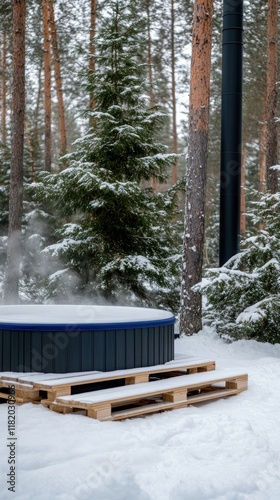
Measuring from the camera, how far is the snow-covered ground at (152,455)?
386 cm

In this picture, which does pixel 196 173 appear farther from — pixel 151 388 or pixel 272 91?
pixel 272 91

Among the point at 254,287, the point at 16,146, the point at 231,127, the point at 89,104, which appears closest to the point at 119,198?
the point at 231,127

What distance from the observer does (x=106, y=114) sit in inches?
459

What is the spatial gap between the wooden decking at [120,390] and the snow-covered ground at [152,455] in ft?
0.37

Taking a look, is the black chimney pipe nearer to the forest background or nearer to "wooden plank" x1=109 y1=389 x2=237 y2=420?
the forest background

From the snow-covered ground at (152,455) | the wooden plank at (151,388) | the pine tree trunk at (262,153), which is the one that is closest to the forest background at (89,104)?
the pine tree trunk at (262,153)

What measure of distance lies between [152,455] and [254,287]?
18.0 ft

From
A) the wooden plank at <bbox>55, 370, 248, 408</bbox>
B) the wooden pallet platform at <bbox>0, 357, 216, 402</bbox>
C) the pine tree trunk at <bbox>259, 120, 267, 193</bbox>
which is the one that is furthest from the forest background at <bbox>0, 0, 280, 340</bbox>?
the wooden pallet platform at <bbox>0, 357, 216, 402</bbox>

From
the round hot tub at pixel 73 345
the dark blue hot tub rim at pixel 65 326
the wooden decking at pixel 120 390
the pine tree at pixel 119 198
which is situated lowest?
the wooden decking at pixel 120 390

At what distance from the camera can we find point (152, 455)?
4.47m

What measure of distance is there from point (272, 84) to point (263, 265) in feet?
27.1

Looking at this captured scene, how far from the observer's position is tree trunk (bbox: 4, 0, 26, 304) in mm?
13039

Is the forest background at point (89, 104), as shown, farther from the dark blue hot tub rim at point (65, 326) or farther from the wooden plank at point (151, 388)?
the dark blue hot tub rim at point (65, 326)

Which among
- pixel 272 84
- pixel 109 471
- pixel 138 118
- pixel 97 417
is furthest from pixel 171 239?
pixel 109 471
